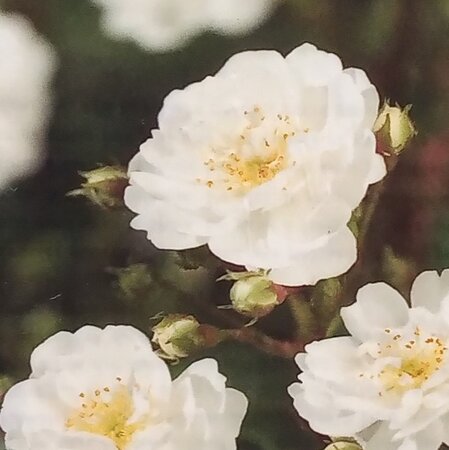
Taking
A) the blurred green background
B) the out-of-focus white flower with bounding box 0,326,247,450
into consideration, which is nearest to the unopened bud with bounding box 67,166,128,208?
the blurred green background

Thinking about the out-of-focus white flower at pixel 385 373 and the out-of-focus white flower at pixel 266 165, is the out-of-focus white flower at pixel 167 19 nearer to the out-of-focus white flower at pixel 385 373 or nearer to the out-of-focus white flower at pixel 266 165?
the out-of-focus white flower at pixel 266 165

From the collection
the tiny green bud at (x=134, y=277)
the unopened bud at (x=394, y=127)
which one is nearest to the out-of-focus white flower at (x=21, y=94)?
the tiny green bud at (x=134, y=277)

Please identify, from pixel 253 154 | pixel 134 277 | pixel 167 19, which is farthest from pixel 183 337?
pixel 167 19

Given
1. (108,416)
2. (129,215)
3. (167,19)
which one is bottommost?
(108,416)

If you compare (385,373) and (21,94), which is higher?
(21,94)

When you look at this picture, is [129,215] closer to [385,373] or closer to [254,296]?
[254,296]

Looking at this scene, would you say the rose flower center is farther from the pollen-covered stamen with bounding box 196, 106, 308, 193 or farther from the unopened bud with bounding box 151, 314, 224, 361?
the pollen-covered stamen with bounding box 196, 106, 308, 193
